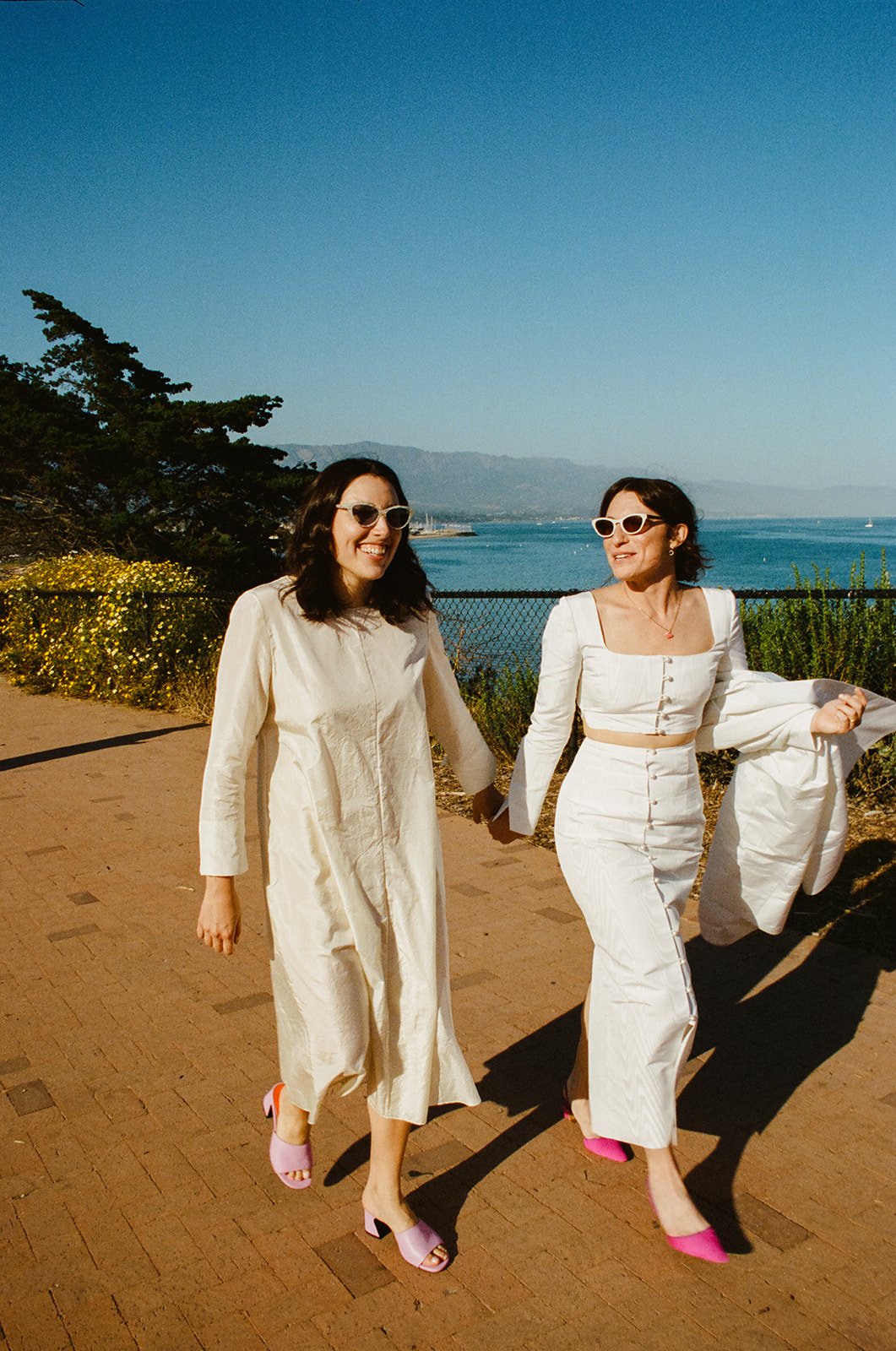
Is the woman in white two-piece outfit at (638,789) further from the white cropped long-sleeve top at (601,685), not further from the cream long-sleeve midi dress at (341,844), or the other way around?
the cream long-sleeve midi dress at (341,844)

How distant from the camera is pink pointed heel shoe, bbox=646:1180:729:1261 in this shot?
2.66 metres

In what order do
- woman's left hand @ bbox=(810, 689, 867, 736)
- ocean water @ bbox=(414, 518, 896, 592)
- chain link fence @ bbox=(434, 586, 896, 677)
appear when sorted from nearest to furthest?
woman's left hand @ bbox=(810, 689, 867, 736) < chain link fence @ bbox=(434, 586, 896, 677) < ocean water @ bbox=(414, 518, 896, 592)

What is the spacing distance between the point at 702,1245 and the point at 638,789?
3.80 ft

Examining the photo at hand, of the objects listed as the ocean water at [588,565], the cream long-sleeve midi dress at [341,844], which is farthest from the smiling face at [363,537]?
the ocean water at [588,565]

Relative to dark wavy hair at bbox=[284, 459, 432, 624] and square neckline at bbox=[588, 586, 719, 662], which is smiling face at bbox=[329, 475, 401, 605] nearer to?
dark wavy hair at bbox=[284, 459, 432, 624]

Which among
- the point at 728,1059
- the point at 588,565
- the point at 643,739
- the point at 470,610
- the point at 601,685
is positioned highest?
the point at 601,685

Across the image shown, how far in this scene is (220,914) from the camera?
2762 mm

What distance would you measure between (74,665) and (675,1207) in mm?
11512

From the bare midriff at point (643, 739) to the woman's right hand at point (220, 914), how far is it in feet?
3.67

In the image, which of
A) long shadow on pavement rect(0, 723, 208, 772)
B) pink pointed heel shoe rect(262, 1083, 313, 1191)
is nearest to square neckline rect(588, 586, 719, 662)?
pink pointed heel shoe rect(262, 1083, 313, 1191)

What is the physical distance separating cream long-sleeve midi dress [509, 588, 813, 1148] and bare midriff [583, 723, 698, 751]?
0.01 meters

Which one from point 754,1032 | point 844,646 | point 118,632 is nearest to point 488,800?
point 754,1032

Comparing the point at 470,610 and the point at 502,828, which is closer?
the point at 502,828

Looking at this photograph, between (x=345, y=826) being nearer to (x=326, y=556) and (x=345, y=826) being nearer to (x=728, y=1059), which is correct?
(x=326, y=556)
